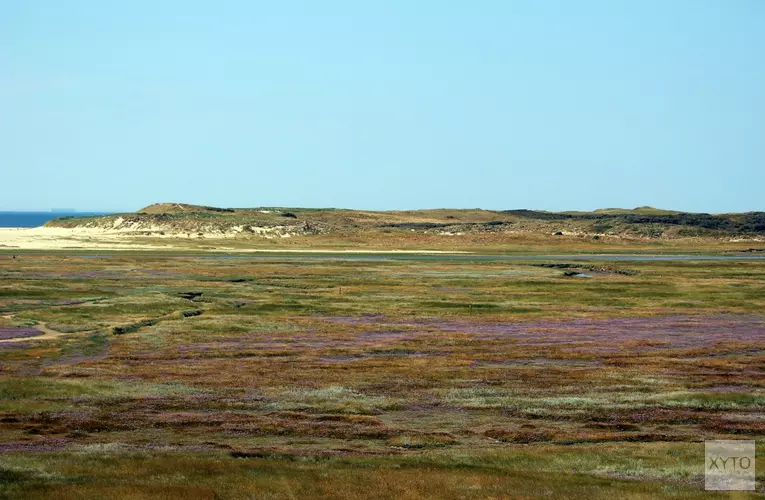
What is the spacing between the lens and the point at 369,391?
1732 inches

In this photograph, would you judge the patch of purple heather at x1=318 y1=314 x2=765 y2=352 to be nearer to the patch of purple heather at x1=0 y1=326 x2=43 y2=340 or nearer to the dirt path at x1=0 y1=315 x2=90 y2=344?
the dirt path at x1=0 y1=315 x2=90 y2=344

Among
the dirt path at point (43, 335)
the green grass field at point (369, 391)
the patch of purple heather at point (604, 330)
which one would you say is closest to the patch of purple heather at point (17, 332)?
the green grass field at point (369, 391)

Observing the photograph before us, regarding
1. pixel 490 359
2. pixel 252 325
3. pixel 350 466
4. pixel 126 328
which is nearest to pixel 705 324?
pixel 490 359

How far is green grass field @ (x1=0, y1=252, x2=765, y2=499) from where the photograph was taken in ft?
92.4

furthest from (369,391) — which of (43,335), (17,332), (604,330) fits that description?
(17,332)

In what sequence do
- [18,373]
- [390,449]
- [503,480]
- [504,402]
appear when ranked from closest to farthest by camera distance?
[503,480] → [390,449] → [504,402] → [18,373]

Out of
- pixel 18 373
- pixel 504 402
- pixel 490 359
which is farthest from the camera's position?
pixel 490 359

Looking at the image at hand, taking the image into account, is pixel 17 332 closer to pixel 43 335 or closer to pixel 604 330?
pixel 43 335

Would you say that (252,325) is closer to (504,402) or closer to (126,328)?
(126,328)

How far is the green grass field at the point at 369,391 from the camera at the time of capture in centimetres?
2816

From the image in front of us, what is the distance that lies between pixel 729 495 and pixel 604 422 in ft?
37.1

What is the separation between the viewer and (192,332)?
6556 cm

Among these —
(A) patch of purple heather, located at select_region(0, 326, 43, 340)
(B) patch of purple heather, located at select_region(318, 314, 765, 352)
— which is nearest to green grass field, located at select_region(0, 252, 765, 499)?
(A) patch of purple heather, located at select_region(0, 326, 43, 340)

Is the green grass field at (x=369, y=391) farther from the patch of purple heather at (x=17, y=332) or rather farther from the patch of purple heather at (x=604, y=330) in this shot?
the patch of purple heather at (x=604, y=330)
